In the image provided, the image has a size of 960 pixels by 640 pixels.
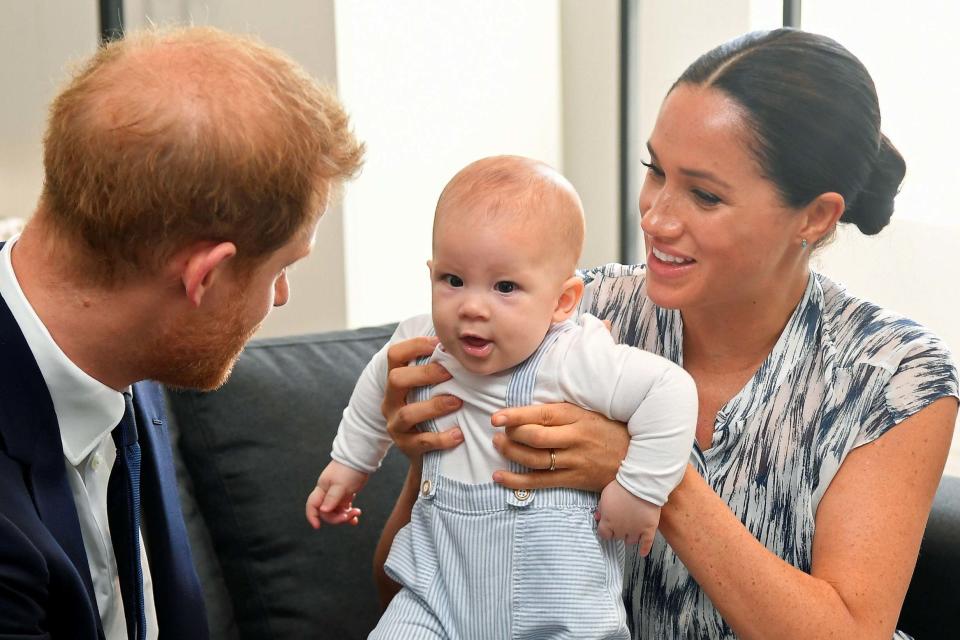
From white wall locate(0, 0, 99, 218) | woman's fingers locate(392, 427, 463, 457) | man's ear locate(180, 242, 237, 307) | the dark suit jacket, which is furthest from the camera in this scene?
white wall locate(0, 0, 99, 218)

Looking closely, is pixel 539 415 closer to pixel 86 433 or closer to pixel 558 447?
pixel 558 447

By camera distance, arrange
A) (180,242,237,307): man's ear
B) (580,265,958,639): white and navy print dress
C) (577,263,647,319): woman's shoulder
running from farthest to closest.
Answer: (577,263,647,319): woman's shoulder < (580,265,958,639): white and navy print dress < (180,242,237,307): man's ear

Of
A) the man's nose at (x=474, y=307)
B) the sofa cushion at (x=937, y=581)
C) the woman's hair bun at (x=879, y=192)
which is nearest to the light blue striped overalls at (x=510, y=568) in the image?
the man's nose at (x=474, y=307)

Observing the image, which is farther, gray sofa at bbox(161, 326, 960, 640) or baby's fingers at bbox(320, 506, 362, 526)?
gray sofa at bbox(161, 326, 960, 640)

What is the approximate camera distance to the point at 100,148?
48.7 inches

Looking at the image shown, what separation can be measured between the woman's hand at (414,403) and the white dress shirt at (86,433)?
0.36m

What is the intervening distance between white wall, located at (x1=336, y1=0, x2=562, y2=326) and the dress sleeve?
1.91m

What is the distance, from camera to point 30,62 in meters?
2.88

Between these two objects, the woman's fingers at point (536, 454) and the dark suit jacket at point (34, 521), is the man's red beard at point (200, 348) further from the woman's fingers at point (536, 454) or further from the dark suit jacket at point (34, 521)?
the woman's fingers at point (536, 454)

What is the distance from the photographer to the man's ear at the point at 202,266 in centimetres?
130

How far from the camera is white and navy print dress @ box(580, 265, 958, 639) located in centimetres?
155

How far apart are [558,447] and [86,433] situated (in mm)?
594

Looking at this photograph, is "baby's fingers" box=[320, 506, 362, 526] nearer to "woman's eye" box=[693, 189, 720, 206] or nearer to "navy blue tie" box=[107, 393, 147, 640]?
"navy blue tie" box=[107, 393, 147, 640]

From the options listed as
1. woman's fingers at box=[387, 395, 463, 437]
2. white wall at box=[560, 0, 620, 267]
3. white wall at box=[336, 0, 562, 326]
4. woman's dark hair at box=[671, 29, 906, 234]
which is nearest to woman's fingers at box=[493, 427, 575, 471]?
woman's fingers at box=[387, 395, 463, 437]
